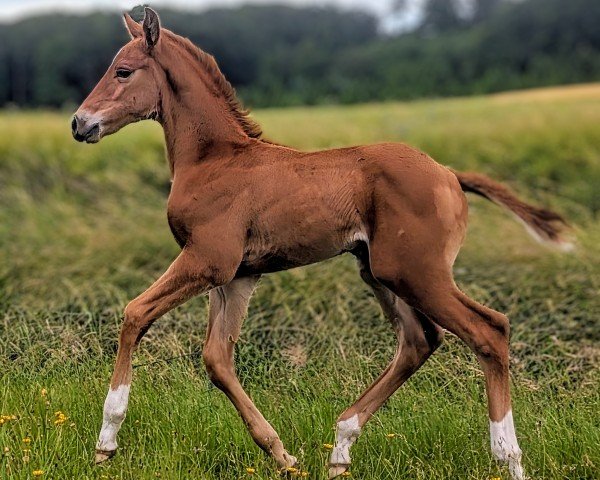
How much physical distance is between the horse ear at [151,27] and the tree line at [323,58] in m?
18.5

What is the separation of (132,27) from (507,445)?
2.21 metres

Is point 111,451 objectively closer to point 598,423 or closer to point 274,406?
point 274,406

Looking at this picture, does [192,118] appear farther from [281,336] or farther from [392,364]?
[281,336]

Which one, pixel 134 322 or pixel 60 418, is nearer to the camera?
pixel 134 322

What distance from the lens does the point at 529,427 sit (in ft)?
14.0

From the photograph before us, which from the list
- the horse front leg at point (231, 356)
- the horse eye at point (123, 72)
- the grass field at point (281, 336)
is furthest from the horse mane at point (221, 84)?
the grass field at point (281, 336)

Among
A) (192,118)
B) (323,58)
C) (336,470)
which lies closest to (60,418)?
(336,470)

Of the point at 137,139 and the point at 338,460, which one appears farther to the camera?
the point at 137,139

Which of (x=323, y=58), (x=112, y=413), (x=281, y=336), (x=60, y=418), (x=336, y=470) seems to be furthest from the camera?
(x=323, y=58)

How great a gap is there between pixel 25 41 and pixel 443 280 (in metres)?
24.4

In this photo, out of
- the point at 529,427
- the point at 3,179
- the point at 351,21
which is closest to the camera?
the point at 529,427

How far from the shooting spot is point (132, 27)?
3932mm

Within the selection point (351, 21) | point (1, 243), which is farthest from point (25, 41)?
point (1, 243)

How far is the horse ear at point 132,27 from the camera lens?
389 cm
